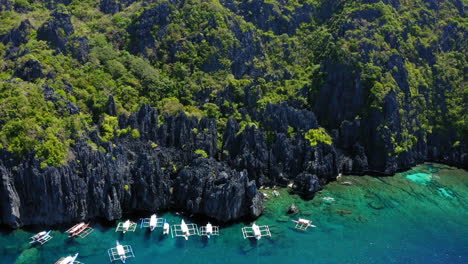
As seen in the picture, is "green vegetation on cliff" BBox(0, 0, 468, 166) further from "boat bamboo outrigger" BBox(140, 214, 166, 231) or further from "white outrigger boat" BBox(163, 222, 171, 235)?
"white outrigger boat" BBox(163, 222, 171, 235)

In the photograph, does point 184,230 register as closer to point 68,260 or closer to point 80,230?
point 80,230

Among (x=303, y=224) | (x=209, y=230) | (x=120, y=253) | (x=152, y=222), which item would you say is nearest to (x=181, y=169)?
(x=152, y=222)

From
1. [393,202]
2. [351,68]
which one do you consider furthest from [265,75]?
[393,202]

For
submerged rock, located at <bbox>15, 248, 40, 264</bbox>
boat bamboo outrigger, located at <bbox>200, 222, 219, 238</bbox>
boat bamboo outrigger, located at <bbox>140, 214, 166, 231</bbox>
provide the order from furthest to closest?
boat bamboo outrigger, located at <bbox>140, 214, 166, 231</bbox> → boat bamboo outrigger, located at <bbox>200, 222, 219, 238</bbox> → submerged rock, located at <bbox>15, 248, 40, 264</bbox>

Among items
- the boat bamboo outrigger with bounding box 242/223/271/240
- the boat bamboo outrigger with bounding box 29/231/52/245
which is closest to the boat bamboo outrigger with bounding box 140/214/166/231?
the boat bamboo outrigger with bounding box 242/223/271/240

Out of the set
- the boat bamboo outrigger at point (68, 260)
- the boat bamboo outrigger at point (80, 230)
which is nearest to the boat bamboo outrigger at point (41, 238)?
the boat bamboo outrigger at point (80, 230)
